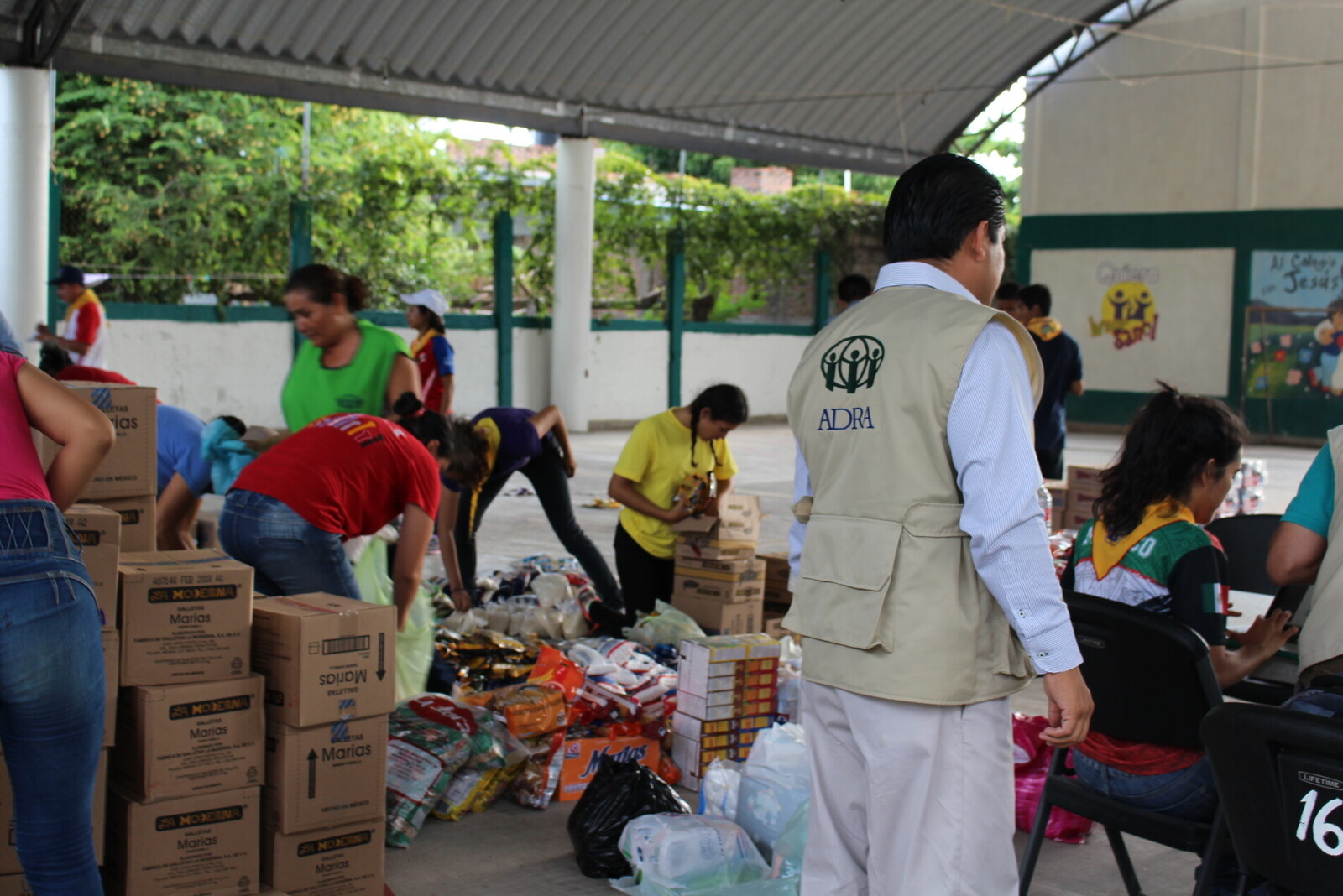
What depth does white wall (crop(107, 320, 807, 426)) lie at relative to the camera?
43.5 ft

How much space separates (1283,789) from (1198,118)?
17839 mm

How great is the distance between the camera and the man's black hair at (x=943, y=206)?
2.23 metres

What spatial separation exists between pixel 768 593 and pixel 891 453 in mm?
4319

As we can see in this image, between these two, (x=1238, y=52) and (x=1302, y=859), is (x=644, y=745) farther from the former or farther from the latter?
(x=1238, y=52)

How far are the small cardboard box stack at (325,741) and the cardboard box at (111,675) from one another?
35 cm

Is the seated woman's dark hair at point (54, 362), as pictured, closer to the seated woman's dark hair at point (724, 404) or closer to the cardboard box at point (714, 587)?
the seated woman's dark hair at point (724, 404)

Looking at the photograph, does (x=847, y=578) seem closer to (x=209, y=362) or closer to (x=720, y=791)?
(x=720, y=791)

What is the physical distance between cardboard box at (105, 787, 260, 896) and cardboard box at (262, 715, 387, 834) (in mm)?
82

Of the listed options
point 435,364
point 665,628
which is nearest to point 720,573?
point 665,628

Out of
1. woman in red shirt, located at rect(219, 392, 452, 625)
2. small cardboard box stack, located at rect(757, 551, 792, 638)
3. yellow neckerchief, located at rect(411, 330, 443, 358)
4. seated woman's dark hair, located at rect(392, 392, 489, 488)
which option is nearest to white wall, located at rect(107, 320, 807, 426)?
yellow neckerchief, located at rect(411, 330, 443, 358)

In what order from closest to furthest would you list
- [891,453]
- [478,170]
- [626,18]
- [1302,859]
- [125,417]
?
1. [1302,859]
2. [891,453]
3. [125,417]
4. [626,18]
5. [478,170]

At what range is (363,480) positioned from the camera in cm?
392

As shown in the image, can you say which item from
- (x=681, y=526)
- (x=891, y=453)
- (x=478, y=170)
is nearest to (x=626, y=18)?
(x=478, y=170)

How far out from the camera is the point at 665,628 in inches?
219
